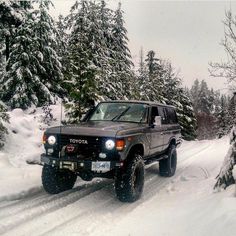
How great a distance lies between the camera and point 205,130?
68.8 m

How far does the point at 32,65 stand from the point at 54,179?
1092 cm

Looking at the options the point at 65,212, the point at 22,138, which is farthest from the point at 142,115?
the point at 22,138

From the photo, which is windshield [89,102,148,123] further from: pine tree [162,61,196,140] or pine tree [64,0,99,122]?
pine tree [162,61,196,140]

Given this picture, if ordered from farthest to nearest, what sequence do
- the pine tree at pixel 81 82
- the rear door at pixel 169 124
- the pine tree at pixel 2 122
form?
the pine tree at pixel 81 82 < the pine tree at pixel 2 122 < the rear door at pixel 169 124

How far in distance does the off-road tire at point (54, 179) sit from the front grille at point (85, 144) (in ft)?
2.12

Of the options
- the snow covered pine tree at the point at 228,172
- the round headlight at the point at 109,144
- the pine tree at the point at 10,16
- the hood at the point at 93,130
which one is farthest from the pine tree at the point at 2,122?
the pine tree at the point at 10,16

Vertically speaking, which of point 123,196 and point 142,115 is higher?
point 142,115

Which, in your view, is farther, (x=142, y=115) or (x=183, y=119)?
(x=183, y=119)

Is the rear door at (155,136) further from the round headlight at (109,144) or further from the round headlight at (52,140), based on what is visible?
the round headlight at (52,140)

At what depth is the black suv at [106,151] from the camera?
23.9ft

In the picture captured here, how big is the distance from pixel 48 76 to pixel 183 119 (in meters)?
22.4

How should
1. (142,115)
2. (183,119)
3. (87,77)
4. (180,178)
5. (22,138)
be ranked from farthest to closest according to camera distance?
(183,119) < (87,77) < (22,138) < (180,178) < (142,115)

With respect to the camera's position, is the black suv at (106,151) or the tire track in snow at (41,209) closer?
the tire track in snow at (41,209)

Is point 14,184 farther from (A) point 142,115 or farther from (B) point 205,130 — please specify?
(B) point 205,130
